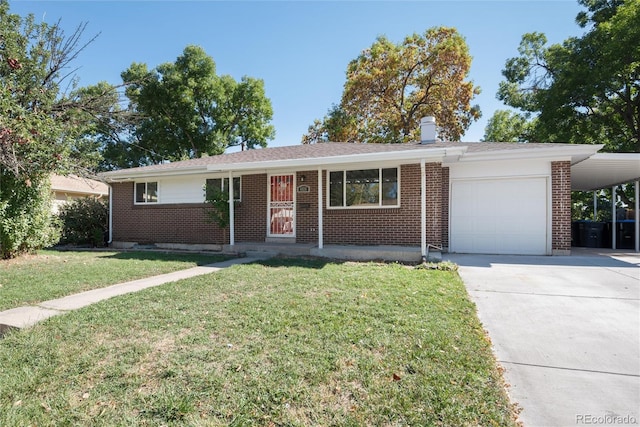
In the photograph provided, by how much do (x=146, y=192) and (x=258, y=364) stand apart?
11.2 metres

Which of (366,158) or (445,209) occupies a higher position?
(366,158)

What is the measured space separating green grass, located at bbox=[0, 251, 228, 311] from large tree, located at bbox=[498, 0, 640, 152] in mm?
18266

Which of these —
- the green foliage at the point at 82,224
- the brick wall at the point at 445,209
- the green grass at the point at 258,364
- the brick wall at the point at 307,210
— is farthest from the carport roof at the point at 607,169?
the green foliage at the point at 82,224

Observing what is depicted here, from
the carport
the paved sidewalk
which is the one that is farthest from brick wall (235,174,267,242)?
the carport

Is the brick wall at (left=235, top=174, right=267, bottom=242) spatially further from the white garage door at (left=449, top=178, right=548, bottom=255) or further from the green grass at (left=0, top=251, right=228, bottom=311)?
the white garage door at (left=449, top=178, right=548, bottom=255)

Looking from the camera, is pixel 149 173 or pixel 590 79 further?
pixel 590 79

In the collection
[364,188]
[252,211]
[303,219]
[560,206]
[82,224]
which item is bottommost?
[82,224]

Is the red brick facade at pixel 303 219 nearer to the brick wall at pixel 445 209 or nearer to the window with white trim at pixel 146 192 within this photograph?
the brick wall at pixel 445 209

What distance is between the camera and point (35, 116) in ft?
25.0

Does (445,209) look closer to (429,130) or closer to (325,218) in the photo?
(429,130)

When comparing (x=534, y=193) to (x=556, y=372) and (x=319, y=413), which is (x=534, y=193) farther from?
(x=319, y=413)

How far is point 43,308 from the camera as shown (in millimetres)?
4336

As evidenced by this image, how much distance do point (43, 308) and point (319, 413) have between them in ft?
14.0

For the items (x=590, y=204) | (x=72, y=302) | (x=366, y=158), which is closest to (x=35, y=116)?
(x=72, y=302)
